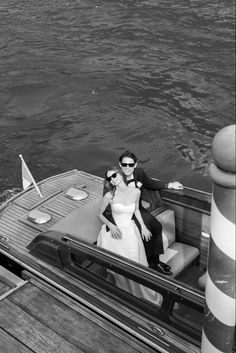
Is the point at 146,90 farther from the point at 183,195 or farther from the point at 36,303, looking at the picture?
the point at 36,303

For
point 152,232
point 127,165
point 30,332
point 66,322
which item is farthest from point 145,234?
point 30,332

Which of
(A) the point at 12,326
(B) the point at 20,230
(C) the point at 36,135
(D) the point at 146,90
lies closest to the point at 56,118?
(C) the point at 36,135

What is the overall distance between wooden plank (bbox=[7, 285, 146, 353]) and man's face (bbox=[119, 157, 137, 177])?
160 cm

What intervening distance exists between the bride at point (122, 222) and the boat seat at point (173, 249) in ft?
1.60

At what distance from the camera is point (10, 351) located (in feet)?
14.9

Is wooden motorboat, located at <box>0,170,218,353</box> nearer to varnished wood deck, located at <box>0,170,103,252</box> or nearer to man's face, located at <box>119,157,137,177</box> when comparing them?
varnished wood deck, located at <box>0,170,103,252</box>

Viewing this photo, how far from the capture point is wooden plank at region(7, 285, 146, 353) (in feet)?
15.0

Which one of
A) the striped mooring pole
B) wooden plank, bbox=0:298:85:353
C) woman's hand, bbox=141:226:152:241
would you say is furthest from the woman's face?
the striped mooring pole

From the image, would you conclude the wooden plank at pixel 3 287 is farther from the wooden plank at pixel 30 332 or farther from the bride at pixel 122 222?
the bride at pixel 122 222

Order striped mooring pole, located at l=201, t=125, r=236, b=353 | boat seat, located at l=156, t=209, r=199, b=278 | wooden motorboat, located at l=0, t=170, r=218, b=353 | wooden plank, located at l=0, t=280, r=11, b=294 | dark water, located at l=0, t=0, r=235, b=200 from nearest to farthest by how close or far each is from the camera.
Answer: striped mooring pole, located at l=201, t=125, r=236, b=353 < wooden motorboat, located at l=0, t=170, r=218, b=353 < wooden plank, located at l=0, t=280, r=11, b=294 < boat seat, located at l=156, t=209, r=199, b=278 < dark water, located at l=0, t=0, r=235, b=200

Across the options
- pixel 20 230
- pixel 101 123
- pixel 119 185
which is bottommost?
pixel 101 123

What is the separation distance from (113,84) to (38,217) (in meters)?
8.34

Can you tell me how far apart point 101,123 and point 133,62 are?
4111 millimetres

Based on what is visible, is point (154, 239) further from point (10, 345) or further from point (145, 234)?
point (10, 345)
